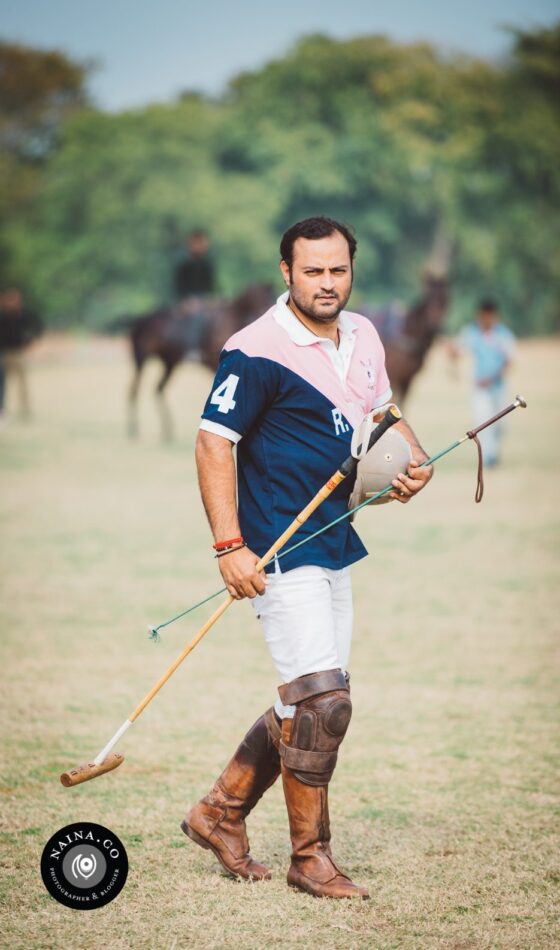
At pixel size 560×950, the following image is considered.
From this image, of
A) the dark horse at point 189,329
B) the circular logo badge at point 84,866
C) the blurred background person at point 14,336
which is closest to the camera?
the circular logo badge at point 84,866

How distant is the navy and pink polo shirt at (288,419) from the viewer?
12.3 feet

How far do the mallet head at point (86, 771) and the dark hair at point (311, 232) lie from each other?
5.34 feet

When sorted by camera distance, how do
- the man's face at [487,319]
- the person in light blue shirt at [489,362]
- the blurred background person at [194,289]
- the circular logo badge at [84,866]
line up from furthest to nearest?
the blurred background person at [194,289]
the man's face at [487,319]
the person in light blue shirt at [489,362]
the circular logo badge at [84,866]

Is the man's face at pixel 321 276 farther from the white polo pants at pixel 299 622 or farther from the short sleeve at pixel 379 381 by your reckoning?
the white polo pants at pixel 299 622

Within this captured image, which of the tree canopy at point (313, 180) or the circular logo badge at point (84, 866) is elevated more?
the tree canopy at point (313, 180)

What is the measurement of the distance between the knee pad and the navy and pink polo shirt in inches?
14.4

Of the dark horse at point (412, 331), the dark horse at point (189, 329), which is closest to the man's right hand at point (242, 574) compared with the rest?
the dark horse at point (412, 331)

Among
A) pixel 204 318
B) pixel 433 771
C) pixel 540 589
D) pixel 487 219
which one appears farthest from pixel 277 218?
pixel 433 771

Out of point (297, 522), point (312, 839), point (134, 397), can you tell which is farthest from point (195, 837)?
point (134, 397)

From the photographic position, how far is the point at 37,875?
12.8 ft

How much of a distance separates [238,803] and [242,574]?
83 centimetres

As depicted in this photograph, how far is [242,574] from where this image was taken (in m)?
3.67

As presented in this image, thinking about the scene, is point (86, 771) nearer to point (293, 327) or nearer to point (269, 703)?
point (293, 327)

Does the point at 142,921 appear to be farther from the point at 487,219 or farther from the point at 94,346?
the point at 487,219
